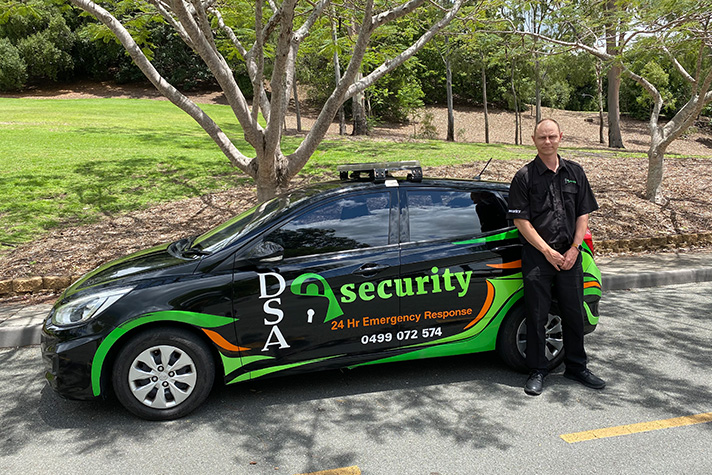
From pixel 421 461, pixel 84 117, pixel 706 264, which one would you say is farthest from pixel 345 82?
pixel 84 117

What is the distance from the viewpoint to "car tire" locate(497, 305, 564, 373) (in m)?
4.46

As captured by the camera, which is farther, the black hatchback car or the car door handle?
the car door handle

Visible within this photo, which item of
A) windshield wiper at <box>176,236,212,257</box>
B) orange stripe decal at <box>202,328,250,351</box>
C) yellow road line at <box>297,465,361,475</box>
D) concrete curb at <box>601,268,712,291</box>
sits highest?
windshield wiper at <box>176,236,212,257</box>

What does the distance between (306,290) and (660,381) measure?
9.61 feet

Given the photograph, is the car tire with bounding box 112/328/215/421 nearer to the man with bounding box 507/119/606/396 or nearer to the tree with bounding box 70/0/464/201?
the man with bounding box 507/119/606/396

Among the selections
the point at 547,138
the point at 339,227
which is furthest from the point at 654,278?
the point at 339,227

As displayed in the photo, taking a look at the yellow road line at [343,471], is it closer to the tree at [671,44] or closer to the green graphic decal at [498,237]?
the green graphic decal at [498,237]

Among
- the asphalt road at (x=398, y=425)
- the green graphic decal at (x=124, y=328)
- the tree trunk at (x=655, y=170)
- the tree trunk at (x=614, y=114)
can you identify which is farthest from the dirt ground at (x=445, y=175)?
the tree trunk at (x=614, y=114)

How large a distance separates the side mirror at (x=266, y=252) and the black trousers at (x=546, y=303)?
1900mm

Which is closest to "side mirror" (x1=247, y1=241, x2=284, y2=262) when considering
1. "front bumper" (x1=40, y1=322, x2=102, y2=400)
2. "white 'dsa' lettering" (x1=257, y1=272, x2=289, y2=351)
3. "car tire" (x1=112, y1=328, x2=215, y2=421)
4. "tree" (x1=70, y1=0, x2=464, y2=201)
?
"white 'dsa' lettering" (x1=257, y1=272, x2=289, y2=351)

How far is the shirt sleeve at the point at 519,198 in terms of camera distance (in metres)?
4.18

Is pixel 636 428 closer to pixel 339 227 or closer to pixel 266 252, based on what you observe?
pixel 339 227

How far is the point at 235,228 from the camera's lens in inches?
176

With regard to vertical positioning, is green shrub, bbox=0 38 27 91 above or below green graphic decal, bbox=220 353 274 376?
above
